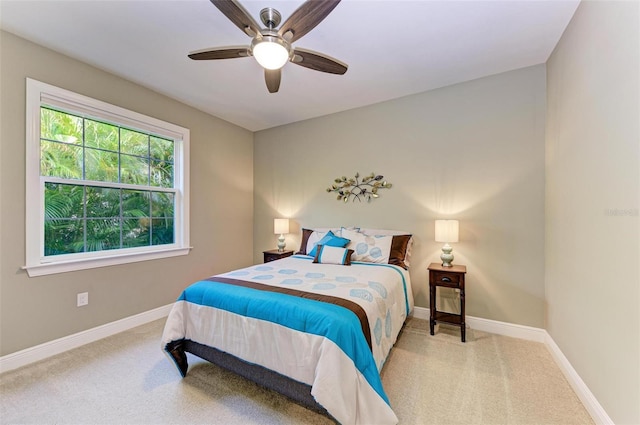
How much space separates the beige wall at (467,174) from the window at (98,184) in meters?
2.01

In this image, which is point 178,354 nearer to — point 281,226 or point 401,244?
point 281,226

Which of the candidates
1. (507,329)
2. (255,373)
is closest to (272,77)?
(255,373)

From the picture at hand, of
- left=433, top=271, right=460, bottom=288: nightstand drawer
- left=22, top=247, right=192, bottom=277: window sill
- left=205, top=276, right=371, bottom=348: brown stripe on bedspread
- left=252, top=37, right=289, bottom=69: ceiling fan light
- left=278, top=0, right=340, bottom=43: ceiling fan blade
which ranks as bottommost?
left=433, top=271, right=460, bottom=288: nightstand drawer

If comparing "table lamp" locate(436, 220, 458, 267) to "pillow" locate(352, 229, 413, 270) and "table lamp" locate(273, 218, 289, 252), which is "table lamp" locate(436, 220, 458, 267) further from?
"table lamp" locate(273, 218, 289, 252)

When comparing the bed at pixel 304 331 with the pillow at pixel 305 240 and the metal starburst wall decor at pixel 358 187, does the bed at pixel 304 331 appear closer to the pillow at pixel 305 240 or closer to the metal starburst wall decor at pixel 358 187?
the pillow at pixel 305 240

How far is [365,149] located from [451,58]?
137 centimetres

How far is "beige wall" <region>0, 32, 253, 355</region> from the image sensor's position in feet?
6.78

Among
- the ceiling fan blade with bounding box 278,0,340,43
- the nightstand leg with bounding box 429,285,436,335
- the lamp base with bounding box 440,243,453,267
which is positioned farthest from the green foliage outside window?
the lamp base with bounding box 440,243,453,267

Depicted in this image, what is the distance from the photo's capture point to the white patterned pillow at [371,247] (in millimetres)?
2883

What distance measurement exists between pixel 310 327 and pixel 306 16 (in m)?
1.79

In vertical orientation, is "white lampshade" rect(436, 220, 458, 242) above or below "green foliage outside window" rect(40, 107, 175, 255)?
below

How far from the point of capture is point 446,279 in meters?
2.56

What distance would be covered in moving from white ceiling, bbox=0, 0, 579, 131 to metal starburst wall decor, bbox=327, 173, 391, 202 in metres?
1.07

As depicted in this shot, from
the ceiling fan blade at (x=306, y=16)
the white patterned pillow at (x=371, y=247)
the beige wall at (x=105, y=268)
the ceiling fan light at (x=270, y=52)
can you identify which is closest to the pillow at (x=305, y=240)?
the white patterned pillow at (x=371, y=247)
